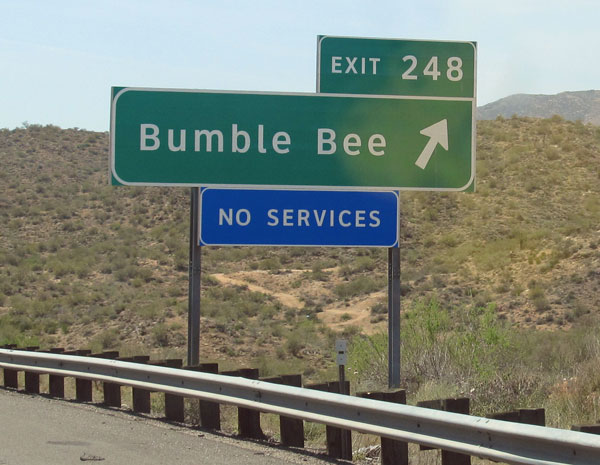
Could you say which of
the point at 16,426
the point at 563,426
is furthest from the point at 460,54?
the point at 16,426

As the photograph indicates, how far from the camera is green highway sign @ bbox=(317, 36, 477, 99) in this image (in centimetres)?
1293

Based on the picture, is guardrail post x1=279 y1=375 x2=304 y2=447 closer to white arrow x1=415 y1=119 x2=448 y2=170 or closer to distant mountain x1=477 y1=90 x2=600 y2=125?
white arrow x1=415 y1=119 x2=448 y2=170

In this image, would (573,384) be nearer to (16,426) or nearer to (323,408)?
(323,408)

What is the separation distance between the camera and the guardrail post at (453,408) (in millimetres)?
7117

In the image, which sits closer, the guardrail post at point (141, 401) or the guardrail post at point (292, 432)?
the guardrail post at point (292, 432)

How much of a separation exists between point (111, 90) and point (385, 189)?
12.7 feet

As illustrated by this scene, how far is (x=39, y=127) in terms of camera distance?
7175cm

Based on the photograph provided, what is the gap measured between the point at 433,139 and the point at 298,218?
2112 mm

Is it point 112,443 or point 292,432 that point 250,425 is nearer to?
point 292,432

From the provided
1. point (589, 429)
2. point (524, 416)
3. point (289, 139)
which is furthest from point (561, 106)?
point (589, 429)

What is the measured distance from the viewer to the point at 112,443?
29.1 feet

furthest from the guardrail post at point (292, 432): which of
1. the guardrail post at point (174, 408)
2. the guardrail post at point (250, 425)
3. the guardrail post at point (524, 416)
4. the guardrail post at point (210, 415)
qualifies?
the guardrail post at point (524, 416)

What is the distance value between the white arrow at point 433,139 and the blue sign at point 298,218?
0.61 metres

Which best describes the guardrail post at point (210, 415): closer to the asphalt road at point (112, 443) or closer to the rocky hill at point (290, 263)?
the asphalt road at point (112, 443)
